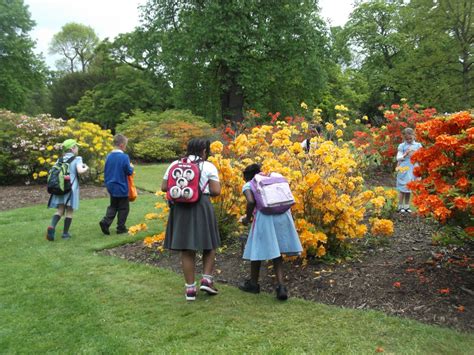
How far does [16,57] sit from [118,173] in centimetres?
3218

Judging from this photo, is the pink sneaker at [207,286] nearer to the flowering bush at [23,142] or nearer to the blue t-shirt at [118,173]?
the blue t-shirt at [118,173]

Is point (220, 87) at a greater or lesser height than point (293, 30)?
lesser

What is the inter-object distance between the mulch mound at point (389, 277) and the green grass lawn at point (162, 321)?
0.23 meters

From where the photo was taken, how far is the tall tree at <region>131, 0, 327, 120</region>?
808 inches

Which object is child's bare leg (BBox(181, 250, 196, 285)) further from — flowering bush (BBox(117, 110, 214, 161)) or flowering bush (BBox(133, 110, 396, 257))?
flowering bush (BBox(117, 110, 214, 161))

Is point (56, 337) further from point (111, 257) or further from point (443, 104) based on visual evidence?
point (443, 104)

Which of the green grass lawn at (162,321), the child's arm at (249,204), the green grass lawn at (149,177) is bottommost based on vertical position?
the green grass lawn at (162,321)

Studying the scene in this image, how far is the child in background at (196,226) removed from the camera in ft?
14.2

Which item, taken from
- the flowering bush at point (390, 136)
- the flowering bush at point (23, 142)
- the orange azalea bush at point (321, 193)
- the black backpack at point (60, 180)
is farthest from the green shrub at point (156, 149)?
the orange azalea bush at point (321, 193)

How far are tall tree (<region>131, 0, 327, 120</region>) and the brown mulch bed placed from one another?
1619 centimetres

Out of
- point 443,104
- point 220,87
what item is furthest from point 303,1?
point 443,104

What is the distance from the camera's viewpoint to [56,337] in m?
3.86

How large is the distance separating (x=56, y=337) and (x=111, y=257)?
7.62ft

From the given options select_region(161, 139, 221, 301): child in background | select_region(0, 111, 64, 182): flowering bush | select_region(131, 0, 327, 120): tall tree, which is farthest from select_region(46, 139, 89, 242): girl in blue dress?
select_region(131, 0, 327, 120): tall tree
